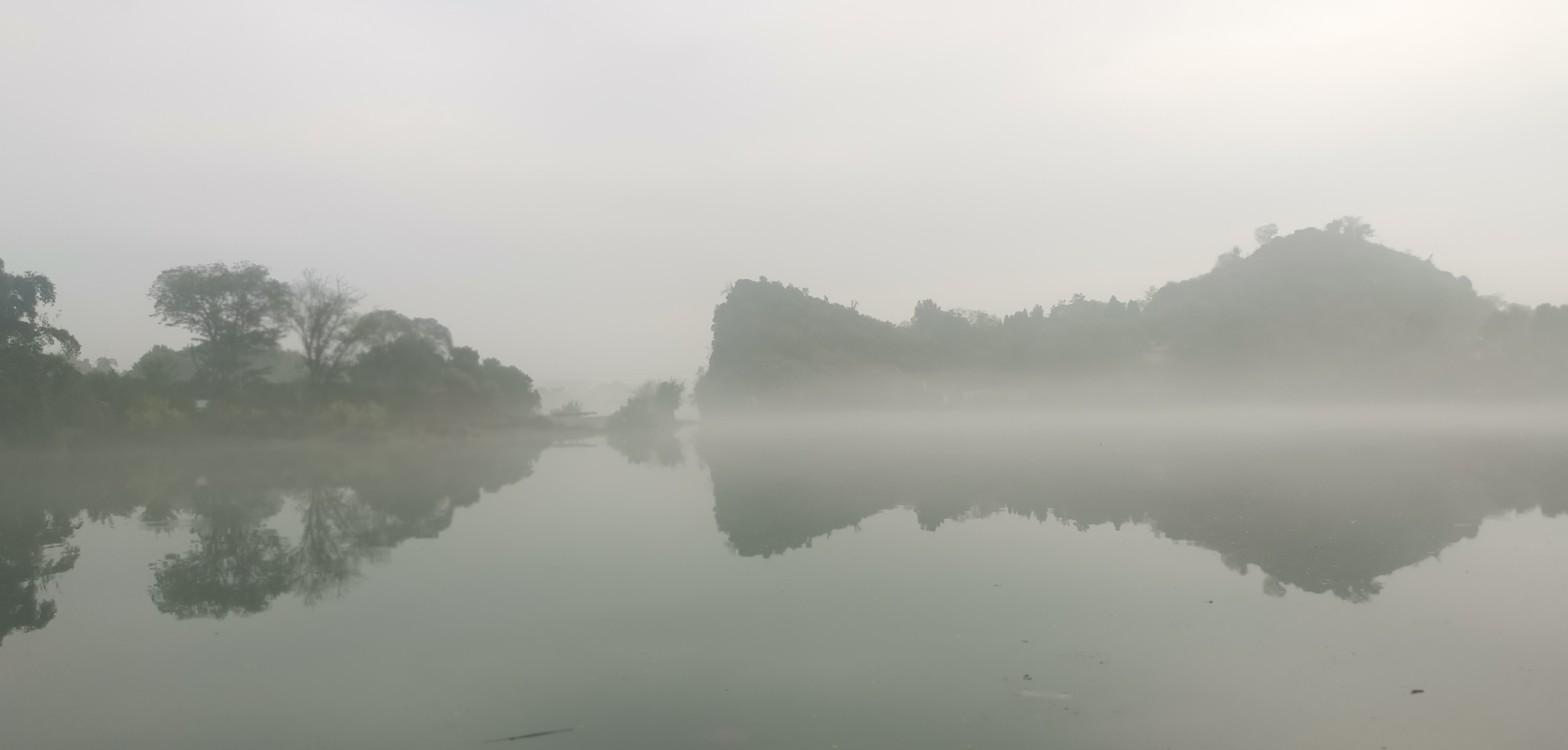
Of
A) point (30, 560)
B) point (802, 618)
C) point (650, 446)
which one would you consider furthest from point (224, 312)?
point (802, 618)

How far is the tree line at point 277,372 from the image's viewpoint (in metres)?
33.7

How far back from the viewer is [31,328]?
96.8 feet

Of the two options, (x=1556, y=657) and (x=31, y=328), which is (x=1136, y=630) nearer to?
(x=1556, y=657)

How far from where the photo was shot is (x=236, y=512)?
668 inches

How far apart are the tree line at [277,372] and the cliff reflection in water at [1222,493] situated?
54.6 ft

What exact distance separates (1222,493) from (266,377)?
4341cm

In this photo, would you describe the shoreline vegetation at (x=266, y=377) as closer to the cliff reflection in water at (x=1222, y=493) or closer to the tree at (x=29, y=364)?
the tree at (x=29, y=364)

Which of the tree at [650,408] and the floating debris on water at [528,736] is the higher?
the tree at [650,408]

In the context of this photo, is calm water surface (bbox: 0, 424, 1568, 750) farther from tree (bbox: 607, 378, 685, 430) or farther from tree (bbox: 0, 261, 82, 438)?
tree (bbox: 607, 378, 685, 430)

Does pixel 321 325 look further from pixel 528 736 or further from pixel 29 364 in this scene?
pixel 528 736

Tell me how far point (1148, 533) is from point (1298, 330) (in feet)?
308

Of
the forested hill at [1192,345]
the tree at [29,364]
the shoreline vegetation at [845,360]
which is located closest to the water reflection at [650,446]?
the shoreline vegetation at [845,360]

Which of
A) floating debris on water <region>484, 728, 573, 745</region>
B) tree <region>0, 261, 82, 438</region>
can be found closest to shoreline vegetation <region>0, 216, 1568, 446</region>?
tree <region>0, 261, 82, 438</region>

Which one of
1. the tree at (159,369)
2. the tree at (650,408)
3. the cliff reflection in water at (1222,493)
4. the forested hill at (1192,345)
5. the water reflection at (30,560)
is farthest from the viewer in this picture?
the forested hill at (1192,345)
